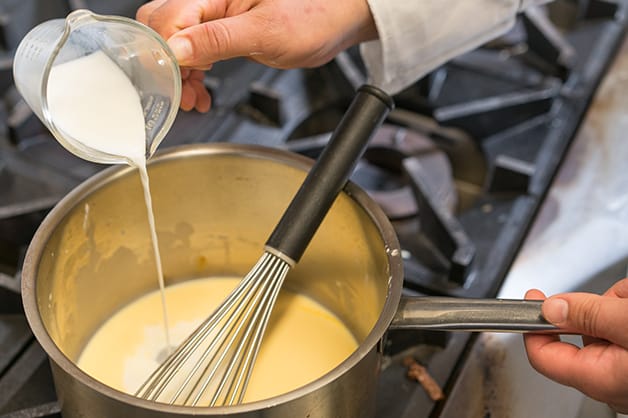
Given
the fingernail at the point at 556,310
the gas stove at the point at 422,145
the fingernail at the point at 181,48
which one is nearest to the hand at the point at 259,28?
the fingernail at the point at 181,48

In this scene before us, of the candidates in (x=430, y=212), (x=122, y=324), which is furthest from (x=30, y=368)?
(x=430, y=212)

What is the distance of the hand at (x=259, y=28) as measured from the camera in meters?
0.53

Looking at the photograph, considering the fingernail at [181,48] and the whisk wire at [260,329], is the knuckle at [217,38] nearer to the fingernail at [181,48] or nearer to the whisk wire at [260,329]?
the fingernail at [181,48]

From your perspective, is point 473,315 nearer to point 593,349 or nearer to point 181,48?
point 593,349

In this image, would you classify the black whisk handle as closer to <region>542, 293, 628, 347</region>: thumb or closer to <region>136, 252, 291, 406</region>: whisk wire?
<region>136, 252, 291, 406</region>: whisk wire

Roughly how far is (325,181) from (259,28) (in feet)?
0.40

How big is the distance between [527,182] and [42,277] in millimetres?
426

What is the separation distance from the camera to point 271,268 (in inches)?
21.2

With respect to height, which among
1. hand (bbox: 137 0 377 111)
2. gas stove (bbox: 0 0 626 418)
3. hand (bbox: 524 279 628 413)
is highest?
hand (bbox: 137 0 377 111)

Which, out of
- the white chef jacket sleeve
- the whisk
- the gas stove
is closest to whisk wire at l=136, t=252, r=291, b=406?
the whisk

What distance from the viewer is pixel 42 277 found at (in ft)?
1.66

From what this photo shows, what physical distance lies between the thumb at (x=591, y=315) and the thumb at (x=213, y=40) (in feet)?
0.89

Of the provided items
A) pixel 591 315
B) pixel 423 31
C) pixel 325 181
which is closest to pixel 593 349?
pixel 591 315

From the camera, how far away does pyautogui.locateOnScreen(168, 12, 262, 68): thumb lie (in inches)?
20.7
